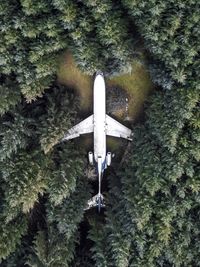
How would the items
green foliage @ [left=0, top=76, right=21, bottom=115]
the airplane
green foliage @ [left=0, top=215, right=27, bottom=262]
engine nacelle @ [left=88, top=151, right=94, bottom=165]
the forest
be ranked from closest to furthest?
the forest
green foliage @ [left=0, top=76, right=21, bottom=115]
green foliage @ [left=0, top=215, right=27, bottom=262]
the airplane
engine nacelle @ [left=88, top=151, right=94, bottom=165]

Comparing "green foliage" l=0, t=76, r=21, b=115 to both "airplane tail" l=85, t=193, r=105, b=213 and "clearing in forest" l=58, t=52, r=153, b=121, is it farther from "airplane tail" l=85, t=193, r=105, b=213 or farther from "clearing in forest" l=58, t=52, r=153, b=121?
"airplane tail" l=85, t=193, r=105, b=213

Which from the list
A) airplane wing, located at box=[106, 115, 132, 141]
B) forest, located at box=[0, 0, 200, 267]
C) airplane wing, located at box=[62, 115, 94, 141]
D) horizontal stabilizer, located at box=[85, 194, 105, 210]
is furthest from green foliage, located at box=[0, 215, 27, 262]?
airplane wing, located at box=[106, 115, 132, 141]

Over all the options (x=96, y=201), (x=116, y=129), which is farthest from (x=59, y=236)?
(x=116, y=129)

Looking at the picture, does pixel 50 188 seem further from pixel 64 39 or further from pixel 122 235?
pixel 64 39

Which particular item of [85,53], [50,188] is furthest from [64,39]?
[50,188]

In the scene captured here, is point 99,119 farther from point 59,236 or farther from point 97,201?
point 59,236

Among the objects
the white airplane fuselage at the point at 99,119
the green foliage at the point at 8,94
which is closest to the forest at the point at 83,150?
the green foliage at the point at 8,94

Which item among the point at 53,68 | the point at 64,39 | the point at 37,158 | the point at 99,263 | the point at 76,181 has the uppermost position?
the point at 64,39
